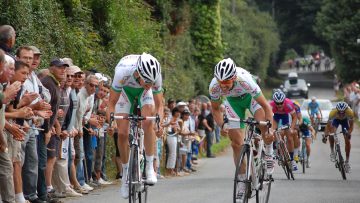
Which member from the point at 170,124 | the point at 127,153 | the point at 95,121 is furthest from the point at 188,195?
the point at 170,124

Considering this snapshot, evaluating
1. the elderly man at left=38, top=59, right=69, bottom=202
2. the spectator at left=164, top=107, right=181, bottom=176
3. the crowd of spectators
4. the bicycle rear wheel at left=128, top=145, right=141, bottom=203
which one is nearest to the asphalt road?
the crowd of spectators

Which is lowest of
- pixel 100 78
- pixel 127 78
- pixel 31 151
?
pixel 31 151

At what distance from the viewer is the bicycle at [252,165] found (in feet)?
42.6

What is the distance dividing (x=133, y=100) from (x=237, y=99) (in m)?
1.91

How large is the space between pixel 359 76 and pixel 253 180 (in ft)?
205

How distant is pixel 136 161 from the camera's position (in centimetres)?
1274

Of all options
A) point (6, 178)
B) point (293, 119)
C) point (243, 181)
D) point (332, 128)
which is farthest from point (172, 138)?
point (6, 178)

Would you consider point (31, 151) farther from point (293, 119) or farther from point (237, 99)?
point (293, 119)

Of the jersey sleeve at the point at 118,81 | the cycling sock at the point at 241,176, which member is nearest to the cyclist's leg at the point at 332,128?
the cycling sock at the point at 241,176

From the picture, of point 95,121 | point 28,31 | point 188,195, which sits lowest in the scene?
point 188,195

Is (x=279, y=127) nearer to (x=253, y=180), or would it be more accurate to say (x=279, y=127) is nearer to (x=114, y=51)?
(x=114, y=51)

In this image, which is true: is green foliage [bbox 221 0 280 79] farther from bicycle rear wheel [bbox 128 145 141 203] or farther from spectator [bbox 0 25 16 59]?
bicycle rear wheel [bbox 128 145 141 203]

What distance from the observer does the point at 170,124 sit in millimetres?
24344

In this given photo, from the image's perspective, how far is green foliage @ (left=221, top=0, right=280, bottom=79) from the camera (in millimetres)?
68312
